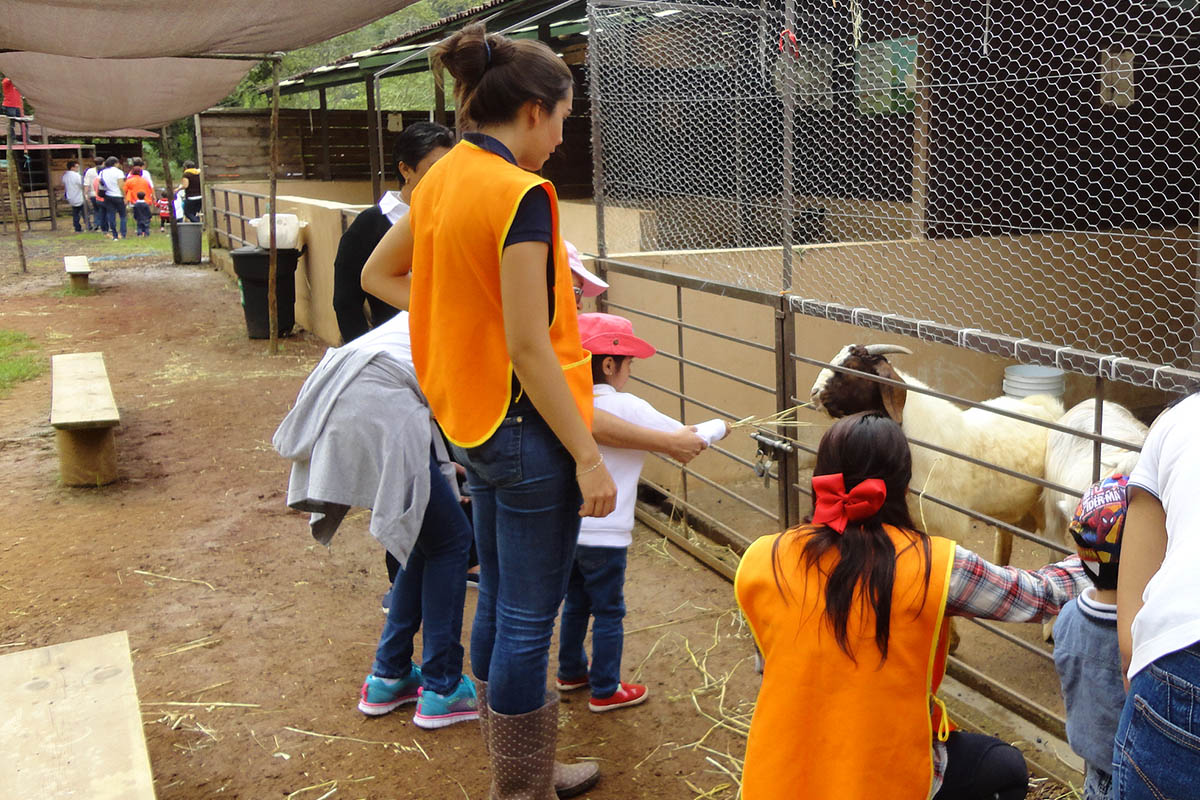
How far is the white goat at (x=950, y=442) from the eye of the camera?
4.15 m

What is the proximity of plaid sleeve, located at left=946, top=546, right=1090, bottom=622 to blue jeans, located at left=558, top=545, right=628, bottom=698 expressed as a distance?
4.21ft

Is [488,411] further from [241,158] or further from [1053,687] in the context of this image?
[241,158]

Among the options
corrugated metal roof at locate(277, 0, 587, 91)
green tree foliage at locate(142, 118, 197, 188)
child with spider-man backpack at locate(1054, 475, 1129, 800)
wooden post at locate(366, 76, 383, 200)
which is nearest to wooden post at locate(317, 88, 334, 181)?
corrugated metal roof at locate(277, 0, 587, 91)

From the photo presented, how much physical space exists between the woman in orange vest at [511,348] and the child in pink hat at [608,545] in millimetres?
516

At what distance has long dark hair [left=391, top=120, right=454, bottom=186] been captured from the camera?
3.44 m

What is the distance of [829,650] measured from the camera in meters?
1.85

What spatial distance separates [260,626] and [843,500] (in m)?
2.74

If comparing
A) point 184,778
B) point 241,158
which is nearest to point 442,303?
point 184,778

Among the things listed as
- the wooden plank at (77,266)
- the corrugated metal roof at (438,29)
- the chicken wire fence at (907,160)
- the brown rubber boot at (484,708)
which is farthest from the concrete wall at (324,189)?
the brown rubber boot at (484,708)

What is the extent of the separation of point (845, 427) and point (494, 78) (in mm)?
979

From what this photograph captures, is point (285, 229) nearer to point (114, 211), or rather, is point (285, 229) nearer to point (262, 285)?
point (262, 285)

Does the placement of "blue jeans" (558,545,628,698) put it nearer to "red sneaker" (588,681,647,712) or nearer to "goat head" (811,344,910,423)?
"red sneaker" (588,681,647,712)

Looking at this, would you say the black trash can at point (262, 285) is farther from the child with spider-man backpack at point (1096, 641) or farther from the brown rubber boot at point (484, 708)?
the child with spider-man backpack at point (1096, 641)

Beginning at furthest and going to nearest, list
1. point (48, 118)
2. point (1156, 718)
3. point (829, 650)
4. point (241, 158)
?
point (241, 158) → point (48, 118) → point (829, 650) → point (1156, 718)
